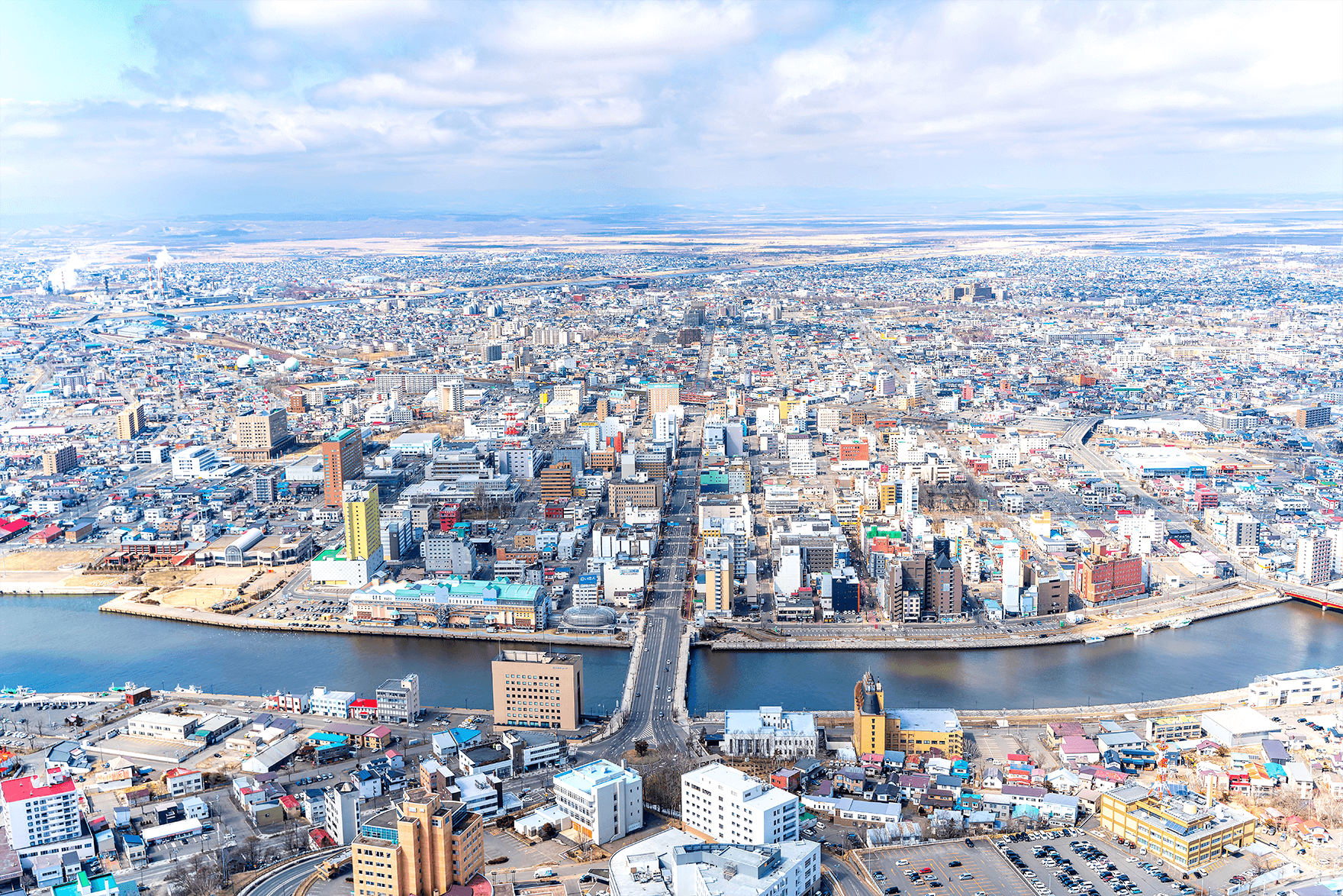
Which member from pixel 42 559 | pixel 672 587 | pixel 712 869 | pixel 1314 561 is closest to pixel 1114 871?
pixel 712 869

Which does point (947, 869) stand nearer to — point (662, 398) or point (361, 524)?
point (361, 524)

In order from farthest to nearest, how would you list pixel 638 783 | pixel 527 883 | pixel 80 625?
pixel 80 625, pixel 638 783, pixel 527 883

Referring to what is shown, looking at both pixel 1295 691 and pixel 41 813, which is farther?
pixel 1295 691

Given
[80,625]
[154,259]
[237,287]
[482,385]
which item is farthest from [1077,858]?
[154,259]

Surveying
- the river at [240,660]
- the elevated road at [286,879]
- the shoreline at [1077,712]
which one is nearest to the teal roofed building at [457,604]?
the river at [240,660]

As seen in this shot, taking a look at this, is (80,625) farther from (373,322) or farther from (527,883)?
(373,322)

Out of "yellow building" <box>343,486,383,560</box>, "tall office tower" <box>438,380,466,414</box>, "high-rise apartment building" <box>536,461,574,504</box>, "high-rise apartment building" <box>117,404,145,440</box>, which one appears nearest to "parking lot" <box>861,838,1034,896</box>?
"yellow building" <box>343,486,383,560</box>
